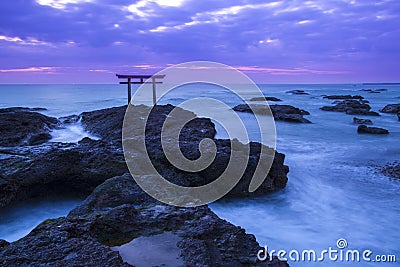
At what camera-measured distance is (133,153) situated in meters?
6.91

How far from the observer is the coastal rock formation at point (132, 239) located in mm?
3002

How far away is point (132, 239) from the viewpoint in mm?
3590

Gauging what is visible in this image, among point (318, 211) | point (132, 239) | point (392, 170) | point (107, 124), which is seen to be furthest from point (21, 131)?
point (392, 170)

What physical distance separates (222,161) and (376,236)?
10.1 ft

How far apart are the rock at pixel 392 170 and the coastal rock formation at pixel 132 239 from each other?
655cm

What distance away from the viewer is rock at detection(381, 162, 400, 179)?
8457 mm

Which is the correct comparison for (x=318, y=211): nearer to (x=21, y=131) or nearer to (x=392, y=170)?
(x=392, y=170)

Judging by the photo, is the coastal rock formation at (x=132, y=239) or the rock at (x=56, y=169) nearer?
the coastal rock formation at (x=132, y=239)

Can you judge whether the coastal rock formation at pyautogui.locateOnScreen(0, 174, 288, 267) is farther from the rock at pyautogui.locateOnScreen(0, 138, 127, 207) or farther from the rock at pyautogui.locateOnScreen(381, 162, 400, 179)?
the rock at pyautogui.locateOnScreen(381, 162, 400, 179)

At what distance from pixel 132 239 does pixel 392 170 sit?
8051mm

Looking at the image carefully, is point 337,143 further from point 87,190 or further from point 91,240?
point 91,240

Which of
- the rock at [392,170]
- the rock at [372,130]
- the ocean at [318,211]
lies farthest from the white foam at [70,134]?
the rock at [372,130]

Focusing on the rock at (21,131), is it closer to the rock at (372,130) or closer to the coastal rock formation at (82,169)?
the coastal rock formation at (82,169)

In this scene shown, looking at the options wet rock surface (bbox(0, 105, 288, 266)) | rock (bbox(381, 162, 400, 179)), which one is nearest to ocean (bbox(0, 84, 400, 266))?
rock (bbox(381, 162, 400, 179))
